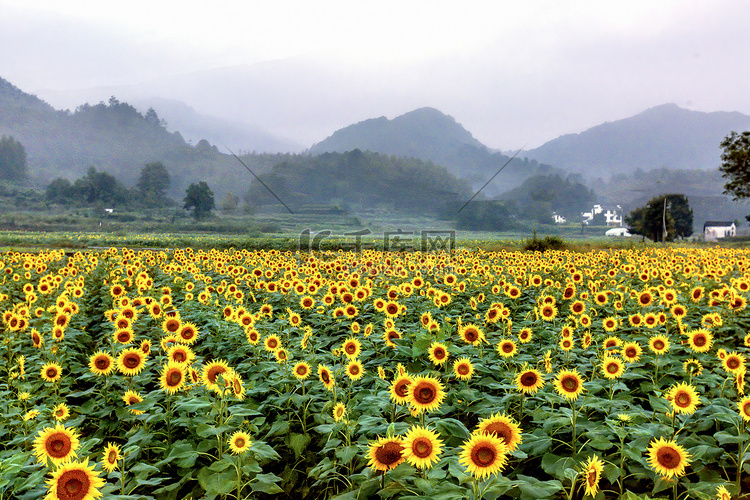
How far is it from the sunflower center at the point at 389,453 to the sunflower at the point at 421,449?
43 millimetres

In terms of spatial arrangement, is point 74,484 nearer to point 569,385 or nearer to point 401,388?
point 401,388

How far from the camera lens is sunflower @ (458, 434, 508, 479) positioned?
206cm

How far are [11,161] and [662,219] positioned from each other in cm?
20411

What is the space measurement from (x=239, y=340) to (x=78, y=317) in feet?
10.5

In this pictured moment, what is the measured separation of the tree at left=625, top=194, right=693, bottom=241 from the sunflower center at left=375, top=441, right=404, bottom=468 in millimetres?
79881

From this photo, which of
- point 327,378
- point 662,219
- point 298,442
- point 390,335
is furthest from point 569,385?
point 662,219

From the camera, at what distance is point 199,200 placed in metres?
94.0

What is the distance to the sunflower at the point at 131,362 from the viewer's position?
3.87 meters

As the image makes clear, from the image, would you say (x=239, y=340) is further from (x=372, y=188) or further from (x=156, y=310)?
(x=372, y=188)

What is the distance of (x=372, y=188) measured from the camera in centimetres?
17575

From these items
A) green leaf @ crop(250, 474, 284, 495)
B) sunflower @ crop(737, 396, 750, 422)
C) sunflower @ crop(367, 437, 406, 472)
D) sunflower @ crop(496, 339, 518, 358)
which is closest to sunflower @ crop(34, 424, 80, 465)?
green leaf @ crop(250, 474, 284, 495)

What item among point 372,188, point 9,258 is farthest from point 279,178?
point 9,258

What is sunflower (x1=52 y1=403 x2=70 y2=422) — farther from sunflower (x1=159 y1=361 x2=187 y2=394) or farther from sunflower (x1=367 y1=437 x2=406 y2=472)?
sunflower (x1=367 y1=437 x2=406 y2=472)

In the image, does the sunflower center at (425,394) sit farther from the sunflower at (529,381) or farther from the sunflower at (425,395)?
the sunflower at (529,381)
